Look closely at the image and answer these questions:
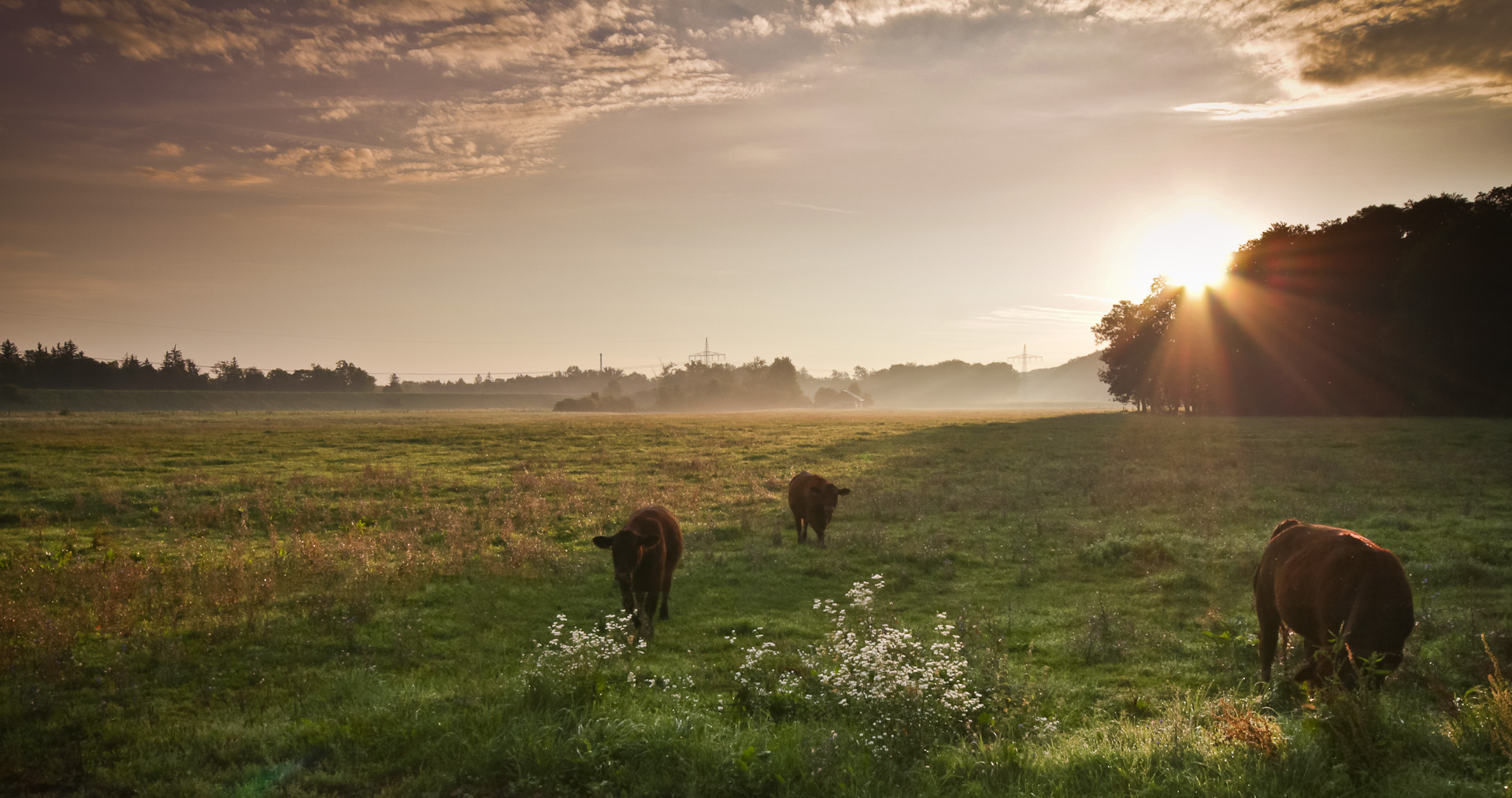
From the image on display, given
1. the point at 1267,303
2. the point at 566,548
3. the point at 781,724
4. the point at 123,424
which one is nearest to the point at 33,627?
the point at 566,548

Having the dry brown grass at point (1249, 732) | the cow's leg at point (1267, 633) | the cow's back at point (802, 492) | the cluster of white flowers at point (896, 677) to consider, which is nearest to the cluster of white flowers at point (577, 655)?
the cluster of white flowers at point (896, 677)

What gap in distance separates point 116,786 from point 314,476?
23895 millimetres

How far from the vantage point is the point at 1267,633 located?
8273mm

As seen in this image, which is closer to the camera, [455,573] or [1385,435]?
[455,573]

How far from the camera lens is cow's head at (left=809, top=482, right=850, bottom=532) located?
17.9m

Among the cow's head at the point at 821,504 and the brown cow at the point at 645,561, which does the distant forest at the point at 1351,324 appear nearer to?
the cow's head at the point at 821,504

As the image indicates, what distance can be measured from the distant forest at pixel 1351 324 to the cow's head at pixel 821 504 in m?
57.5

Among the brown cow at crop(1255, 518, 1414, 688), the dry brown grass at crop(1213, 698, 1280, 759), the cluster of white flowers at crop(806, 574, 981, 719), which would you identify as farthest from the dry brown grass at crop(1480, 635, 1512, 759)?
the cluster of white flowers at crop(806, 574, 981, 719)

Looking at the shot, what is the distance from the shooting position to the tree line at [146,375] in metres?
122

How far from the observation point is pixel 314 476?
88.1ft

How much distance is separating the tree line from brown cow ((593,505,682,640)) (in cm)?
14306

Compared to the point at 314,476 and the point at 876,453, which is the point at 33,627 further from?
the point at 876,453

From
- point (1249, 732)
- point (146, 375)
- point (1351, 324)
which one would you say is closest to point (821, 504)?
point (1249, 732)

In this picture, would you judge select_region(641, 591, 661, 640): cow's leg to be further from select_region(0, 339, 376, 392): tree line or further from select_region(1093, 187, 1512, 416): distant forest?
select_region(0, 339, 376, 392): tree line
